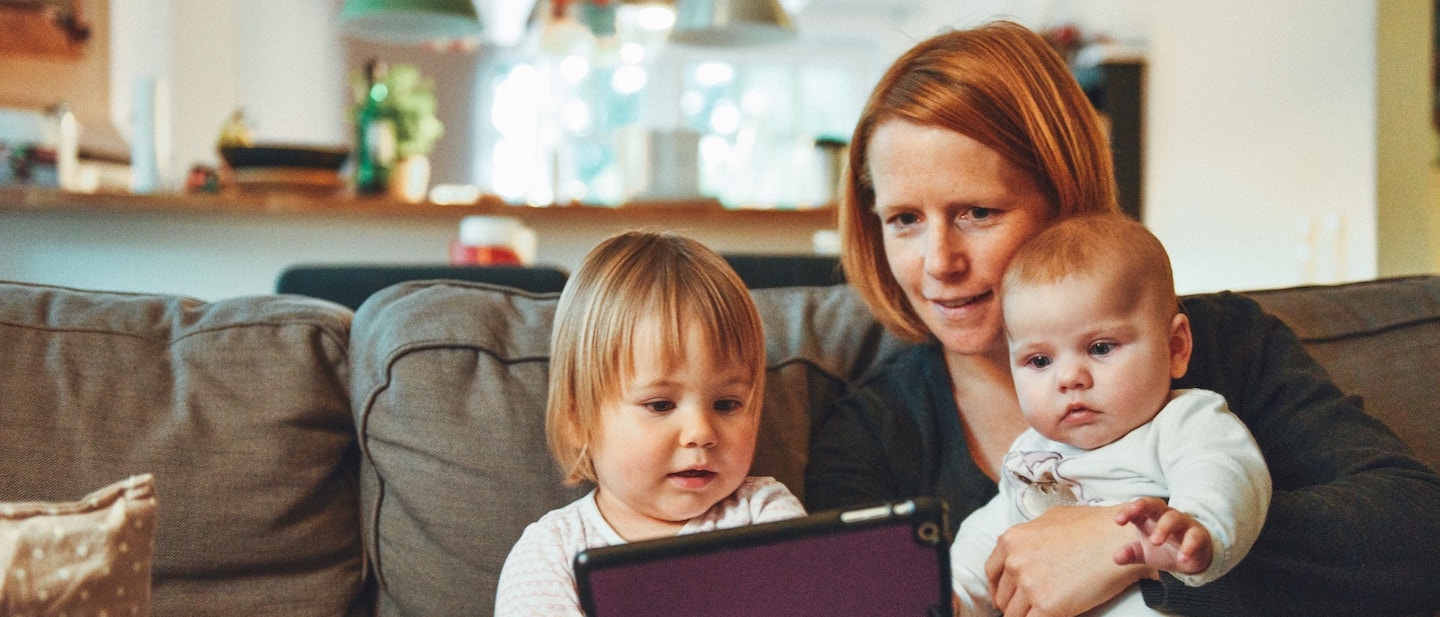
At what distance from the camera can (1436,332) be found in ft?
4.66

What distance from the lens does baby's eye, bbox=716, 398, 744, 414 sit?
3.69 ft

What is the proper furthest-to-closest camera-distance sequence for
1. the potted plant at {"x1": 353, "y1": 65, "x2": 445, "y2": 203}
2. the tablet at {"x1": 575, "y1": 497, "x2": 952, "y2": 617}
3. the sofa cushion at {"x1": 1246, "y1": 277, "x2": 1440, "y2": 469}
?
the potted plant at {"x1": 353, "y1": 65, "x2": 445, "y2": 203}, the sofa cushion at {"x1": 1246, "y1": 277, "x2": 1440, "y2": 469}, the tablet at {"x1": 575, "y1": 497, "x2": 952, "y2": 617}

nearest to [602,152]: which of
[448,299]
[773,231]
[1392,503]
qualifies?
[773,231]

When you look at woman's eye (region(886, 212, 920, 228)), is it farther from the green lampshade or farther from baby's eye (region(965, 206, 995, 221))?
the green lampshade

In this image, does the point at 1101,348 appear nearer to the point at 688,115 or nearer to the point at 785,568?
the point at 785,568

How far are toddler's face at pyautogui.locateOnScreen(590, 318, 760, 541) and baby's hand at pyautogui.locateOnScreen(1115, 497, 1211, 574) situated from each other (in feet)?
1.29

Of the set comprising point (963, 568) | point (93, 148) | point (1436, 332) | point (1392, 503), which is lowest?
point (963, 568)

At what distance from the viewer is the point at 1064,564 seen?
3.34 ft

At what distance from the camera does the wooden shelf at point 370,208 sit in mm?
2986

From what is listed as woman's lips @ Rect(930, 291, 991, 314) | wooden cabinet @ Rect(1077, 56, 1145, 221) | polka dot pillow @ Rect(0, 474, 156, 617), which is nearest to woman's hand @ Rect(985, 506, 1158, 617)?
woman's lips @ Rect(930, 291, 991, 314)

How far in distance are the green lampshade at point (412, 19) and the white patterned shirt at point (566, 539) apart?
2.57 metres

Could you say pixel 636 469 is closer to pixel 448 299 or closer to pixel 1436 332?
pixel 448 299

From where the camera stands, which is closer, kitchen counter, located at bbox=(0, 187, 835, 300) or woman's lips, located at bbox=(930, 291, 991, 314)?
woman's lips, located at bbox=(930, 291, 991, 314)

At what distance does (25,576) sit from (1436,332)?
5.22 feet
